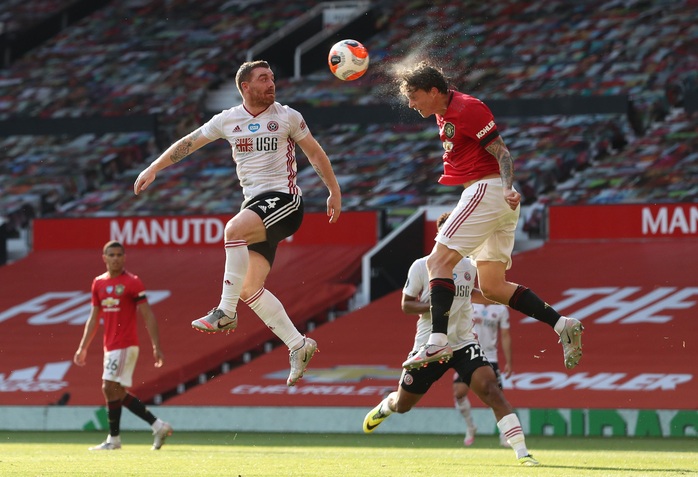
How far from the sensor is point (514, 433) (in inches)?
402

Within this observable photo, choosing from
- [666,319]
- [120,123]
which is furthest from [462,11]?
[666,319]

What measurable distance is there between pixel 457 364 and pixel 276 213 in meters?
2.24

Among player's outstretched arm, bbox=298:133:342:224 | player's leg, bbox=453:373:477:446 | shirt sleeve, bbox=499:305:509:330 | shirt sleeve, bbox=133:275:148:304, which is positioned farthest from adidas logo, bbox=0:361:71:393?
player's outstretched arm, bbox=298:133:342:224

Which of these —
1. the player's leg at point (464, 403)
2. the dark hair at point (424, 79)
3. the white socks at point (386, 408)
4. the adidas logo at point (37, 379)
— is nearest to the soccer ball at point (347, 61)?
the dark hair at point (424, 79)

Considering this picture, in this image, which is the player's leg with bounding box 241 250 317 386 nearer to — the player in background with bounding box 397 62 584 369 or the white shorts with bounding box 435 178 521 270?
the player in background with bounding box 397 62 584 369

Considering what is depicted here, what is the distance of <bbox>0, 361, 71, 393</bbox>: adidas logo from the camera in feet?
59.5

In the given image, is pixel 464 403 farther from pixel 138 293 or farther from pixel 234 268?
pixel 234 268

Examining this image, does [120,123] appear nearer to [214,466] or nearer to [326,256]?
[326,256]

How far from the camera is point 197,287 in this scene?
67.2 feet

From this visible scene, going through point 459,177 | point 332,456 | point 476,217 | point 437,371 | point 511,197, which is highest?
point 459,177

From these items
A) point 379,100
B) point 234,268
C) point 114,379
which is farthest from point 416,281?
point 379,100

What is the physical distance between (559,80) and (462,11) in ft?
12.1

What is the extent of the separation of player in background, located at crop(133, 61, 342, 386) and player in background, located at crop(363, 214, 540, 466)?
1.25 metres

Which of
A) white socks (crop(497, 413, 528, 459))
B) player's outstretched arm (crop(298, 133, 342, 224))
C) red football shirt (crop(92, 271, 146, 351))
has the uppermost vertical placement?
player's outstretched arm (crop(298, 133, 342, 224))
